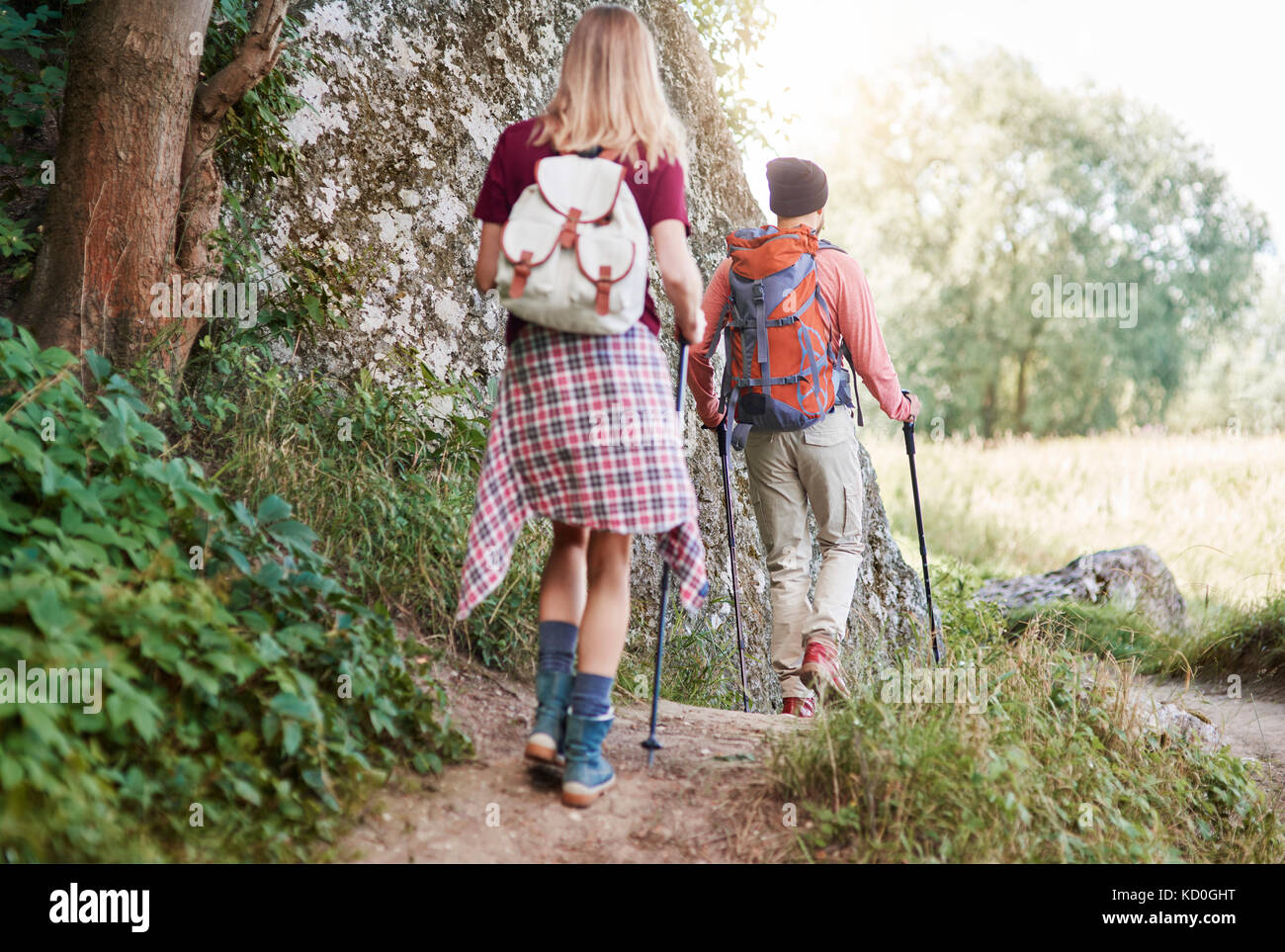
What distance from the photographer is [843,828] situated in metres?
2.96

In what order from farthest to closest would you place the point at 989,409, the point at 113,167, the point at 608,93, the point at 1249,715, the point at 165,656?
the point at 989,409 < the point at 1249,715 < the point at 113,167 < the point at 608,93 < the point at 165,656

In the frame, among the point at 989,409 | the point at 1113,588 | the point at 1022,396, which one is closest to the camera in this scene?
the point at 1113,588

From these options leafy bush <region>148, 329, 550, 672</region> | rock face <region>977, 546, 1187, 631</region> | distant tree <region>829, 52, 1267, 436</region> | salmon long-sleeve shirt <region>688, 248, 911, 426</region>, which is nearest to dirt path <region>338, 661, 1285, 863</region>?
leafy bush <region>148, 329, 550, 672</region>

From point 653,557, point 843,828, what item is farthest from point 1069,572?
point 843,828

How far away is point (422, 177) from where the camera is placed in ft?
17.5

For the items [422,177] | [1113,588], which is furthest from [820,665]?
[1113,588]

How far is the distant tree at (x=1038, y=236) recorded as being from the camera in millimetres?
23375

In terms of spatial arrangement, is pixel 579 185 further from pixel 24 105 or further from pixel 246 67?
pixel 24 105

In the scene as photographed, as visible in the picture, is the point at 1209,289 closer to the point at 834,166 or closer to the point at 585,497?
the point at 834,166

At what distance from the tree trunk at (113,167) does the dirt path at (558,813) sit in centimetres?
202

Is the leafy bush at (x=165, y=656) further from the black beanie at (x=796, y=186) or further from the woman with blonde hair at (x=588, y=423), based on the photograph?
the black beanie at (x=796, y=186)

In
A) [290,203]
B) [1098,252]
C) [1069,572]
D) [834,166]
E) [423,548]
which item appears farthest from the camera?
[834,166]

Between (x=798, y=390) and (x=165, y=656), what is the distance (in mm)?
2768

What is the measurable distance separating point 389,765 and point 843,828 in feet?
4.29
